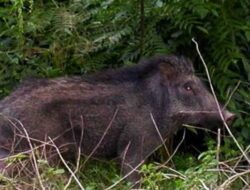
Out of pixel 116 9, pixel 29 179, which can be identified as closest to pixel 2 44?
pixel 116 9

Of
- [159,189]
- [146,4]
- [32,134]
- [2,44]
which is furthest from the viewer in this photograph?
[2,44]

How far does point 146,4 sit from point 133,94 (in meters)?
1.19

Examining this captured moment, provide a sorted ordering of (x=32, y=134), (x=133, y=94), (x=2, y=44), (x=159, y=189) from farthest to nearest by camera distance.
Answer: (x=2, y=44)
(x=133, y=94)
(x=32, y=134)
(x=159, y=189)

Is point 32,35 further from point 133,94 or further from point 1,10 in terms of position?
point 133,94

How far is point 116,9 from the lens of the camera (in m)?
9.33

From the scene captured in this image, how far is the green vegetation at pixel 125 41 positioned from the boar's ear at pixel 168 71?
500mm

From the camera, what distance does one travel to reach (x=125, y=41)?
9586 mm

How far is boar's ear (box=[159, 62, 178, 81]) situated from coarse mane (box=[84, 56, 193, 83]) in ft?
0.05

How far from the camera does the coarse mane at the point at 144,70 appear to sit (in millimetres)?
8492

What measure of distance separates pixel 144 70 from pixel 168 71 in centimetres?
21

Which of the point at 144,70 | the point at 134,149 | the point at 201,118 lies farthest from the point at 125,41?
the point at 134,149

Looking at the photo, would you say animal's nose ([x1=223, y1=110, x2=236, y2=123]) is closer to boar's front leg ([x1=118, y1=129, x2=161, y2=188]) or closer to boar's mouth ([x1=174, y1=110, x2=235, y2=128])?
boar's mouth ([x1=174, y1=110, x2=235, y2=128])

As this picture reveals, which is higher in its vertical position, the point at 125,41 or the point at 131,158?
the point at 125,41

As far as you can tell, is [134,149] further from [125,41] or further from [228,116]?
[125,41]
